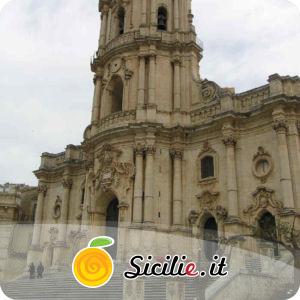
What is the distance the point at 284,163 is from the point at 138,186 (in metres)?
8.67

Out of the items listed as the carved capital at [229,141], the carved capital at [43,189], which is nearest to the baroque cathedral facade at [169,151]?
the carved capital at [229,141]

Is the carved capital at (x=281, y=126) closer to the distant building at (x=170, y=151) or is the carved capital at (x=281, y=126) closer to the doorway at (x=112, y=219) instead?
the distant building at (x=170, y=151)

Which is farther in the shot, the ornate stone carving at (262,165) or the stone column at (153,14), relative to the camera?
the stone column at (153,14)

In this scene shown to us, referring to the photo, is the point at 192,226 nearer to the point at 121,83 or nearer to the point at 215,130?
the point at 215,130

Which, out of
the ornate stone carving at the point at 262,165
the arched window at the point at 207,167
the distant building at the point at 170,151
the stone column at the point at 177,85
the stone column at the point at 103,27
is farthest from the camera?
the stone column at the point at 103,27

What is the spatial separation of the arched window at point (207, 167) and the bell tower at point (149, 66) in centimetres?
298

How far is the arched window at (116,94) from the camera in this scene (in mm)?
32250

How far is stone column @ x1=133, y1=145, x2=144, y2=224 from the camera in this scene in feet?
84.9

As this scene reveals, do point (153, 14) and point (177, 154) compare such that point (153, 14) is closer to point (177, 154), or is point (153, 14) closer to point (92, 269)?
point (177, 154)

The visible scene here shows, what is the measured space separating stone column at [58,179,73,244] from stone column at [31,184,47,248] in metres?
2.42

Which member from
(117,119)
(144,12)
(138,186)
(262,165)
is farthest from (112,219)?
(144,12)

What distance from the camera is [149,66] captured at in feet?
98.5

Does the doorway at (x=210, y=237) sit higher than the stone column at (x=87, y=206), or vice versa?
the stone column at (x=87, y=206)

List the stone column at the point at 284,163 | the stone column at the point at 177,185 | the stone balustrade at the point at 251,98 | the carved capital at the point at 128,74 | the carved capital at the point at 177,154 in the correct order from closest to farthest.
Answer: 1. the stone column at the point at 284,163
2. the stone balustrade at the point at 251,98
3. the stone column at the point at 177,185
4. the carved capital at the point at 177,154
5. the carved capital at the point at 128,74
